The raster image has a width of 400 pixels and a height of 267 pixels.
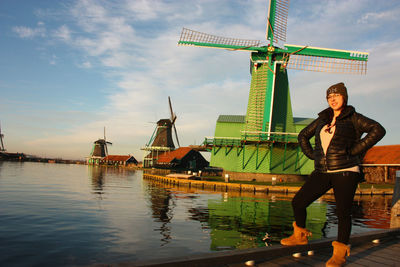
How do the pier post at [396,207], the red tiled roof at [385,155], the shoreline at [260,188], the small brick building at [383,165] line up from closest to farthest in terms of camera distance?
the pier post at [396,207]
the shoreline at [260,188]
the small brick building at [383,165]
the red tiled roof at [385,155]

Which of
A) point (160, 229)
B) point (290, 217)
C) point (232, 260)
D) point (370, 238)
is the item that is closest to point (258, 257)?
point (232, 260)

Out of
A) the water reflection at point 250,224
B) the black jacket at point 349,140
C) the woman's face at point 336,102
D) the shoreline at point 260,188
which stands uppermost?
the woman's face at point 336,102

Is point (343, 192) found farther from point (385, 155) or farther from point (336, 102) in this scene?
point (385, 155)

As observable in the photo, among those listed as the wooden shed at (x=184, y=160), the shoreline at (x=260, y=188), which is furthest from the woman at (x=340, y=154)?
the wooden shed at (x=184, y=160)

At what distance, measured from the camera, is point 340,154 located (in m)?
3.52

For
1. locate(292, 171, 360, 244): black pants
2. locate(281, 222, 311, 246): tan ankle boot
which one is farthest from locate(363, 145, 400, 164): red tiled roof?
locate(292, 171, 360, 244): black pants

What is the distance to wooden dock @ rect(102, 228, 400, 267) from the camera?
3.30 metres

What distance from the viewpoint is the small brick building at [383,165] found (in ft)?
110

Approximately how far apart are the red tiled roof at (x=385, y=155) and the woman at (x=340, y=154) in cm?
3461

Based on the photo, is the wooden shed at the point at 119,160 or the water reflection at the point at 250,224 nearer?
the water reflection at the point at 250,224

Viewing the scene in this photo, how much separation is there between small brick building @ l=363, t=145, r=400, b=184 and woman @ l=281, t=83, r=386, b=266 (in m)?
34.2

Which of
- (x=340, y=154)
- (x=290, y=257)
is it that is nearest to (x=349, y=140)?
(x=340, y=154)

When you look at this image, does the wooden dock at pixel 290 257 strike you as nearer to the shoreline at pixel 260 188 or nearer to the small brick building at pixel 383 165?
the shoreline at pixel 260 188

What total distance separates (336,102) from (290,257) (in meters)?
2.08
